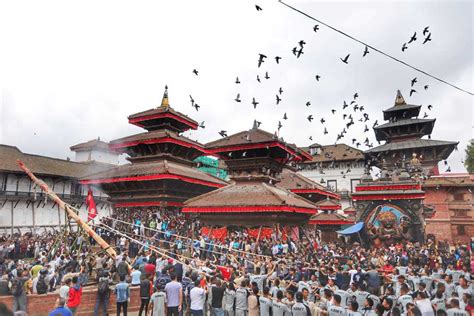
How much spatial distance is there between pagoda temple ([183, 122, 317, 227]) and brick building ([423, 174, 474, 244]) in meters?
19.3

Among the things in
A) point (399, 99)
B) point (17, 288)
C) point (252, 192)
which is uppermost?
point (399, 99)

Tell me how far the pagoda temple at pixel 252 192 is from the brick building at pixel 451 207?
63.5ft

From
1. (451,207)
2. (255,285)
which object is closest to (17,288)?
(255,285)

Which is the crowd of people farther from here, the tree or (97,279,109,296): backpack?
the tree

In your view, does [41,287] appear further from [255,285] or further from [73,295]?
[255,285]

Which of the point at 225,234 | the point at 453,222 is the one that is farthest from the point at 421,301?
the point at 453,222

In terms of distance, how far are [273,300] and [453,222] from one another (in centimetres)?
3261

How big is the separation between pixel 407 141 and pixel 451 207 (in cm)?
1082

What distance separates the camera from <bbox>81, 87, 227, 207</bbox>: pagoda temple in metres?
24.4

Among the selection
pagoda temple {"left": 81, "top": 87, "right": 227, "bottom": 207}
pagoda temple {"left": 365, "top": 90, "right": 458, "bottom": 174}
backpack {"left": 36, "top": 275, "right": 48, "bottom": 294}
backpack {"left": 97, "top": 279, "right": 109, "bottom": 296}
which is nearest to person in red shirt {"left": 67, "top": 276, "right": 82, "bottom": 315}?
backpack {"left": 97, "top": 279, "right": 109, "bottom": 296}

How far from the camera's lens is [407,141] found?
40750 mm

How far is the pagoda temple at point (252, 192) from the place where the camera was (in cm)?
1820

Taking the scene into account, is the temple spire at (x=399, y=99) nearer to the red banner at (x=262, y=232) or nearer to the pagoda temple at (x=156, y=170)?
the pagoda temple at (x=156, y=170)

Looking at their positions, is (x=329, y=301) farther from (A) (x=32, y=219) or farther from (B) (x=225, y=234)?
(A) (x=32, y=219)
